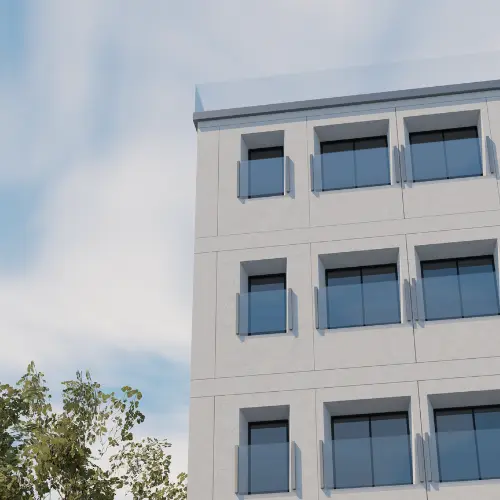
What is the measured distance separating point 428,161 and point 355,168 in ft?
6.47

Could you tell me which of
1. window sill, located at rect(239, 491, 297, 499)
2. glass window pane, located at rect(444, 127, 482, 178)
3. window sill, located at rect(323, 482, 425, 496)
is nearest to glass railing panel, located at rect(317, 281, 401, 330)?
glass window pane, located at rect(444, 127, 482, 178)

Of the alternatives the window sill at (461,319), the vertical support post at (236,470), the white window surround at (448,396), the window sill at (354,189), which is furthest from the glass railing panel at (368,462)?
the window sill at (354,189)

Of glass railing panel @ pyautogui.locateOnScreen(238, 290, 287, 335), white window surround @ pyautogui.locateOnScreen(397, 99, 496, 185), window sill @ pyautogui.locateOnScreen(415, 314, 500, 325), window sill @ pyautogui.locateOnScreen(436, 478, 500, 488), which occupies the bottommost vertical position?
window sill @ pyautogui.locateOnScreen(436, 478, 500, 488)

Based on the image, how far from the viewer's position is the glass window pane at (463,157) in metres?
29.2

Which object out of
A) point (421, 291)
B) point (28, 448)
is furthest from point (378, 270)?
point (28, 448)

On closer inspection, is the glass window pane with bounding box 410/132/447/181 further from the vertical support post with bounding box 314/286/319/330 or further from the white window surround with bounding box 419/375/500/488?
the white window surround with bounding box 419/375/500/488

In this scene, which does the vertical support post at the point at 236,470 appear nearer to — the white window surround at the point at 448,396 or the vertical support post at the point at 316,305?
the vertical support post at the point at 316,305

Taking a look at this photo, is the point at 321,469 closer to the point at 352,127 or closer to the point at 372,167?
the point at 372,167

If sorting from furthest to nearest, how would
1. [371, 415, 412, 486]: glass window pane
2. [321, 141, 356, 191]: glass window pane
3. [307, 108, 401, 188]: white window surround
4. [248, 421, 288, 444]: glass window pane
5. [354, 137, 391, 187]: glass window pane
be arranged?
[307, 108, 401, 188]: white window surround → [321, 141, 356, 191]: glass window pane → [354, 137, 391, 187]: glass window pane → [248, 421, 288, 444]: glass window pane → [371, 415, 412, 486]: glass window pane

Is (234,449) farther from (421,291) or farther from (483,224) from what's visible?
(483,224)

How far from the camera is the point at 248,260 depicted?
2923cm

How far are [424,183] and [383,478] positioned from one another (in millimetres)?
8053

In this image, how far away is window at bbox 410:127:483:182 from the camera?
2928 cm

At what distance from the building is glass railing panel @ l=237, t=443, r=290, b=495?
3 cm
